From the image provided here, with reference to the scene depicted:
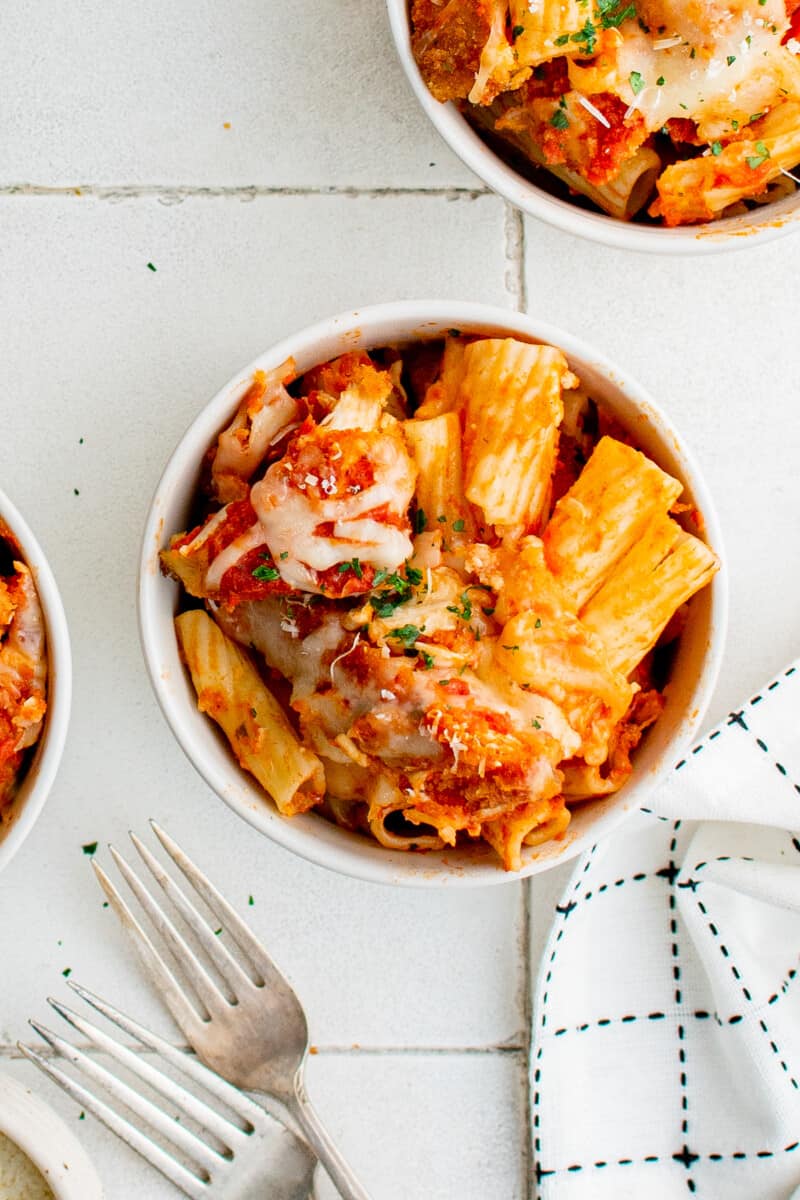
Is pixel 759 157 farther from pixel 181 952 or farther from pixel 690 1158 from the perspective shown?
pixel 690 1158

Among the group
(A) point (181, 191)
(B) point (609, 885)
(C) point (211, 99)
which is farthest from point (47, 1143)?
(C) point (211, 99)

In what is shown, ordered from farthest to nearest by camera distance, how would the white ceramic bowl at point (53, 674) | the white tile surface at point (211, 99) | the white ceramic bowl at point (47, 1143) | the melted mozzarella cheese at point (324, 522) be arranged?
the white tile surface at point (211, 99)
the white ceramic bowl at point (47, 1143)
the white ceramic bowl at point (53, 674)
the melted mozzarella cheese at point (324, 522)

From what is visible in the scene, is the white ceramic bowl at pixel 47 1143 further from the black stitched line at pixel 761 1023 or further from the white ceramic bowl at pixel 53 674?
the black stitched line at pixel 761 1023

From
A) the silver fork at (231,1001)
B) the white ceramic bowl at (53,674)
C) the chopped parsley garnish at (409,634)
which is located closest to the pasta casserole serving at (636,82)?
the chopped parsley garnish at (409,634)

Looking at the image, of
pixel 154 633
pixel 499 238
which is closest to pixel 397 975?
pixel 154 633

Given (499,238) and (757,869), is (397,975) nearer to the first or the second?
(757,869)

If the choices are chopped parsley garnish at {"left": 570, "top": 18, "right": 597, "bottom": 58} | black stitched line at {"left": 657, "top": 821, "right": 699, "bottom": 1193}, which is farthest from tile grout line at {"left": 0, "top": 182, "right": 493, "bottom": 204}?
black stitched line at {"left": 657, "top": 821, "right": 699, "bottom": 1193}
